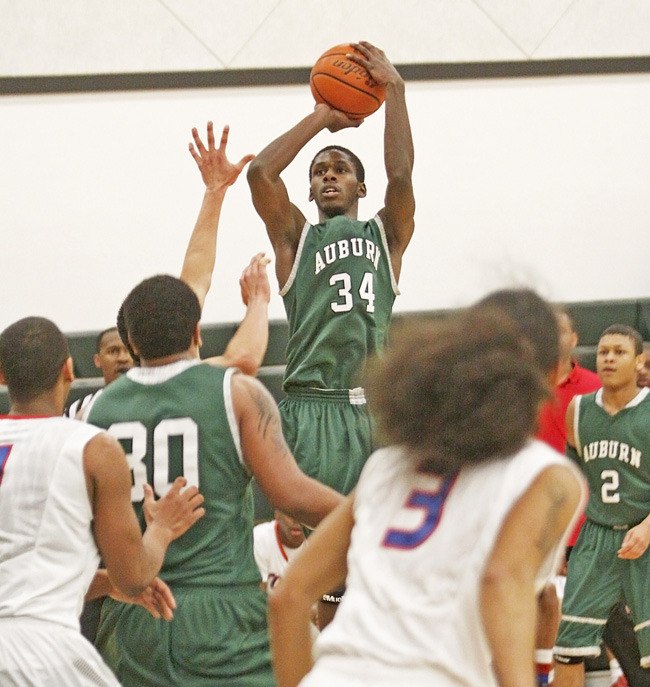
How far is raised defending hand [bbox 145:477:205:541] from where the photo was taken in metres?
3.20

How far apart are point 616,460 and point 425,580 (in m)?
4.19

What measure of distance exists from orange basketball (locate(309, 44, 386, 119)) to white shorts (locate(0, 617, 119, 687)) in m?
2.51

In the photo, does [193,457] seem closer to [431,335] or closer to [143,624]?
[143,624]

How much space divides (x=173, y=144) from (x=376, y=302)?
3379 mm

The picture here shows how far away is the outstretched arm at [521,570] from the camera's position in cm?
209

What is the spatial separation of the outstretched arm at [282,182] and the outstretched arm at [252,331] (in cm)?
49

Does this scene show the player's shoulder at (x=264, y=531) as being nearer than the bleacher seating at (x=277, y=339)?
Yes

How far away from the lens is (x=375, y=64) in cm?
488

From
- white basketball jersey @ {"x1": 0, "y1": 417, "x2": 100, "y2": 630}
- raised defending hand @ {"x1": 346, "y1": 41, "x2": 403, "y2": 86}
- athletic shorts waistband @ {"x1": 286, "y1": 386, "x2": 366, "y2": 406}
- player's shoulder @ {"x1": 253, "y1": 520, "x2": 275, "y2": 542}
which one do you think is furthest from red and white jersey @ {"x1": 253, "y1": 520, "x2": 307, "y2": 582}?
white basketball jersey @ {"x1": 0, "y1": 417, "x2": 100, "y2": 630}

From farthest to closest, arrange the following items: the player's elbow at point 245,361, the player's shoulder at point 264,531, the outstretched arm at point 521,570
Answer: the player's shoulder at point 264,531
the player's elbow at point 245,361
the outstretched arm at point 521,570

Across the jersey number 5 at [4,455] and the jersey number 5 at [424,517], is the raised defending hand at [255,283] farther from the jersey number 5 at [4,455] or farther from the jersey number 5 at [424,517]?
the jersey number 5 at [424,517]

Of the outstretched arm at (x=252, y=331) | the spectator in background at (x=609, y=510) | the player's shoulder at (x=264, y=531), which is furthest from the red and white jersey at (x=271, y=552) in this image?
the outstretched arm at (x=252, y=331)

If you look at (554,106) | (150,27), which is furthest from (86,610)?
(554,106)

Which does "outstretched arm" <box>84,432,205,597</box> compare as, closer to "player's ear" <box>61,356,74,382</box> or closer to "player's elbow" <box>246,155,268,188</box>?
"player's ear" <box>61,356,74,382</box>
